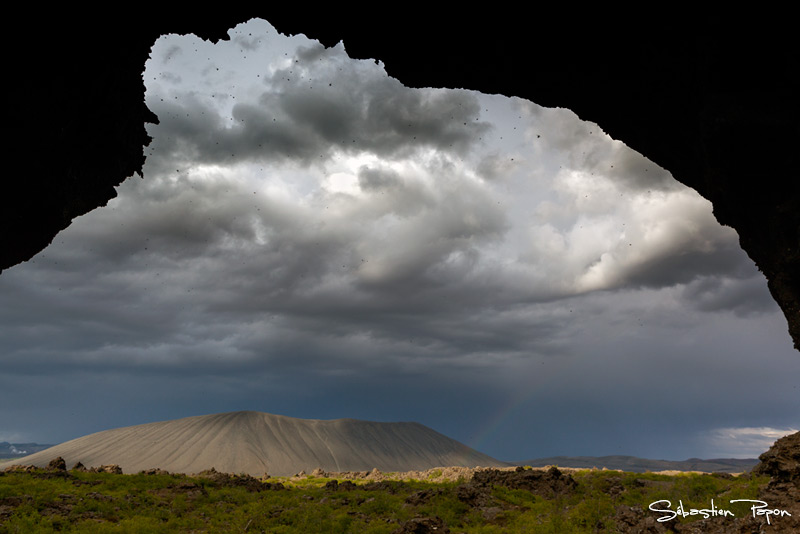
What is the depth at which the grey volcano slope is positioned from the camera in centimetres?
12200

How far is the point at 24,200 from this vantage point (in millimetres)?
15367

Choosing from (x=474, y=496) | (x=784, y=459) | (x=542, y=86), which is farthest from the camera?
(x=474, y=496)

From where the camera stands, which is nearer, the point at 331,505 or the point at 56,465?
the point at 331,505

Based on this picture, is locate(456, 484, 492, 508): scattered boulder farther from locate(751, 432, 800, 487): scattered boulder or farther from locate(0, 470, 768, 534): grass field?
locate(751, 432, 800, 487): scattered boulder

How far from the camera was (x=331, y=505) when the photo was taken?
2098 centimetres

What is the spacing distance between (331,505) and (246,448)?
12761 centimetres

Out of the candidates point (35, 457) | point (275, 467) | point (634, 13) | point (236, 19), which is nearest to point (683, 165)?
point (634, 13)

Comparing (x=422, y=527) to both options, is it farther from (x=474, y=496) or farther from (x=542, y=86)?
(x=542, y=86)

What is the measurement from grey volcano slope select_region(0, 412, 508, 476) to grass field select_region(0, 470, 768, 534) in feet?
336
